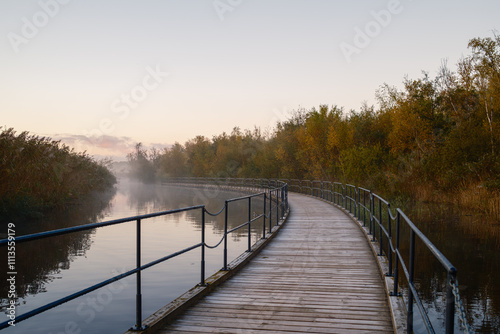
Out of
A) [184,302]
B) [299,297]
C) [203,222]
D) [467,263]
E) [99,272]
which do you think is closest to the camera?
[184,302]

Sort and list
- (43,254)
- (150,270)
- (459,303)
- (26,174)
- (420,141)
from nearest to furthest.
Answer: (459,303) < (150,270) < (43,254) < (26,174) < (420,141)

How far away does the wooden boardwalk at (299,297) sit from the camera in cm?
443

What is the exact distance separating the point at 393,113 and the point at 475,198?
34.9 feet

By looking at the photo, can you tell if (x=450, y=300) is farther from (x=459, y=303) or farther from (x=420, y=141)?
(x=420, y=141)

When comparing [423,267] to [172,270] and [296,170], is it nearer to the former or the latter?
[172,270]

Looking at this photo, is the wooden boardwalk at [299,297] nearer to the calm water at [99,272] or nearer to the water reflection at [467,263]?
the water reflection at [467,263]

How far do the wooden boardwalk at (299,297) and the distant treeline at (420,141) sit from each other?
1207 cm

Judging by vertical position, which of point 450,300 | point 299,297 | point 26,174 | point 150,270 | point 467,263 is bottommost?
point 150,270

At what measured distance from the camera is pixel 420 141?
82.2 ft

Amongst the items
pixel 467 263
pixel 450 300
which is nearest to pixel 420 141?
pixel 467 263

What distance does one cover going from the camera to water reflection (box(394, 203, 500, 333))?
7.38 meters

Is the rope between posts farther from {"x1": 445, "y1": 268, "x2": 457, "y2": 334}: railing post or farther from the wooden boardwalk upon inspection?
the wooden boardwalk

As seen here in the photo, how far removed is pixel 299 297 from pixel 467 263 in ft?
21.2

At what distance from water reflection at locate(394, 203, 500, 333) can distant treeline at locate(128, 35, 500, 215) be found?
2.59m
